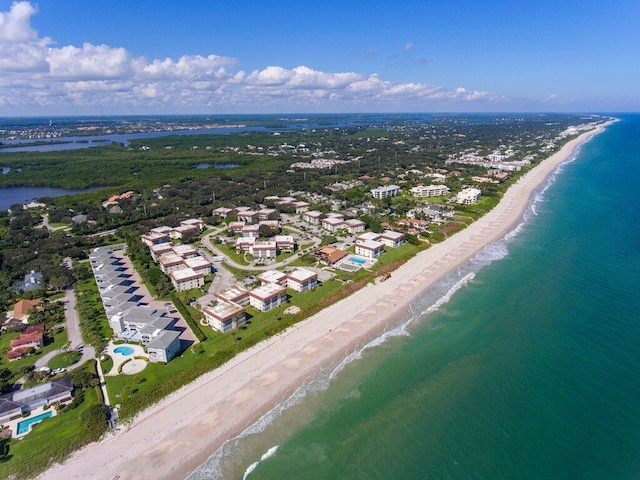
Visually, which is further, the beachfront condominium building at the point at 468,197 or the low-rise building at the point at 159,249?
the beachfront condominium building at the point at 468,197

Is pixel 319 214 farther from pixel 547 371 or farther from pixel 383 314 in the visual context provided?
pixel 547 371

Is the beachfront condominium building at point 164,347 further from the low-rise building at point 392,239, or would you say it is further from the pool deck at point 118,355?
the low-rise building at point 392,239

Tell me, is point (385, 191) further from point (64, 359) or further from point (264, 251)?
point (64, 359)

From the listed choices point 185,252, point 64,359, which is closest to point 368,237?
point 185,252

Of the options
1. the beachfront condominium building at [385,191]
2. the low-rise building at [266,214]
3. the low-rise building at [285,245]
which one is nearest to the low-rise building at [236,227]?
the low-rise building at [266,214]

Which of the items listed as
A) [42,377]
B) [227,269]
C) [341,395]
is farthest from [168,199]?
[341,395]

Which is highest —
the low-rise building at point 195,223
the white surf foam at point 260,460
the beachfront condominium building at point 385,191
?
the beachfront condominium building at point 385,191
